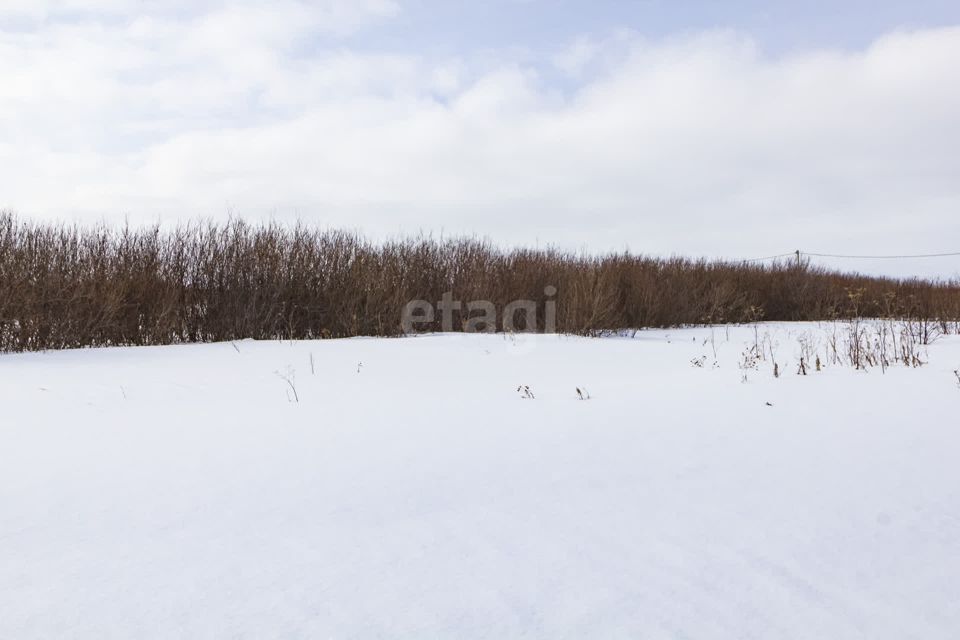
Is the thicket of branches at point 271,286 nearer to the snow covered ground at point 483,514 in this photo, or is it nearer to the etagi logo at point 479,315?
the etagi logo at point 479,315

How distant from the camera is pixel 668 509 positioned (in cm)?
232

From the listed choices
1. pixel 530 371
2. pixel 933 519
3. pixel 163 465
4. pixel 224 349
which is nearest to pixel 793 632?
pixel 933 519

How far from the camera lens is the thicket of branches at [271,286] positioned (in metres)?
7.87

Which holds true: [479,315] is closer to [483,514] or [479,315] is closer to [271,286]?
[271,286]

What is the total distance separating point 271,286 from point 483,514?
812 cm

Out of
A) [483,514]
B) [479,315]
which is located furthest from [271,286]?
[483,514]

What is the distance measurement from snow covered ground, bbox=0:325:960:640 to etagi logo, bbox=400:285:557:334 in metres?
6.09

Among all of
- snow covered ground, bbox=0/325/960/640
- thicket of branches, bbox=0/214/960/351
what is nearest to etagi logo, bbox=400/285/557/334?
thicket of branches, bbox=0/214/960/351

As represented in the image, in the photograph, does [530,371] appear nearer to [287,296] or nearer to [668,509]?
[668,509]

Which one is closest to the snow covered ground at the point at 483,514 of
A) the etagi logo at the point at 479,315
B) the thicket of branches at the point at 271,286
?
the thicket of branches at the point at 271,286

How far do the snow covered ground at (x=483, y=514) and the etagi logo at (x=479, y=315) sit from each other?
6.09 metres

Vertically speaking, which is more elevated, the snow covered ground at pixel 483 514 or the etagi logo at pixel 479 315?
the etagi logo at pixel 479 315

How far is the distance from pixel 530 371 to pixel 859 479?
3878 millimetres

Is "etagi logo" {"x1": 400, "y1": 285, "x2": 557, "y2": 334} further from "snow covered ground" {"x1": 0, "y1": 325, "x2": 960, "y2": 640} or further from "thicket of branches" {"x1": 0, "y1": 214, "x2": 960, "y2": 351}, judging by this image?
"snow covered ground" {"x1": 0, "y1": 325, "x2": 960, "y2": 640}
